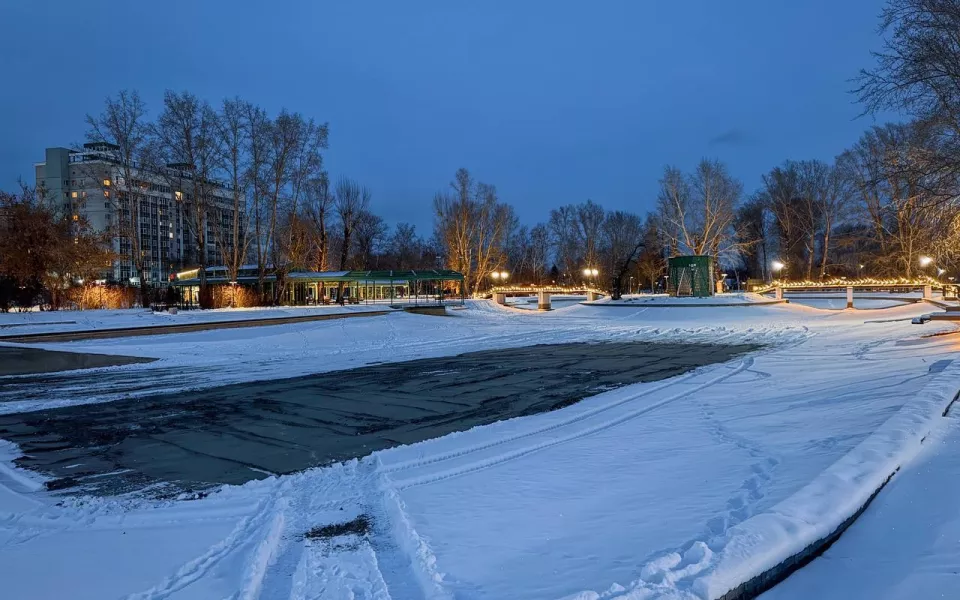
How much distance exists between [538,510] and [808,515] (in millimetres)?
2048

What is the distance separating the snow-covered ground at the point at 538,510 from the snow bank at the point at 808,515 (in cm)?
2

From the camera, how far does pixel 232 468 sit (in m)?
6.96

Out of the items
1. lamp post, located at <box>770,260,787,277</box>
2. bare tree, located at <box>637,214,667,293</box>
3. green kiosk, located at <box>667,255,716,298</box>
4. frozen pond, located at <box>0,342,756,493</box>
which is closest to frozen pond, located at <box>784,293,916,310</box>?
lamp post, located at <box>770,260,787,277</box>

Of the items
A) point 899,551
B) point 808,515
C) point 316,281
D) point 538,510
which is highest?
point 316,281

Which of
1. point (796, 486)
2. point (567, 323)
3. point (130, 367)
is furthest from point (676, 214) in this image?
point (796, 486)

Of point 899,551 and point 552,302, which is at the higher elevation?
point 552,302

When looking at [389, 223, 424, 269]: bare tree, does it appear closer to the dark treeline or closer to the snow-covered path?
the dark treeline

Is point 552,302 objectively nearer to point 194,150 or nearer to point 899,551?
point 194,150

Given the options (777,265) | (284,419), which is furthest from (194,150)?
(777,265)

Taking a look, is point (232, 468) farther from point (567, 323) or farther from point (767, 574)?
point (567, 323)

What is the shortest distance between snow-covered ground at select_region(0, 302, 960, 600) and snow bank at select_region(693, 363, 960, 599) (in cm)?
2

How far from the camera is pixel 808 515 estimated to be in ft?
13.9

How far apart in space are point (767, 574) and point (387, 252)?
3812 inches

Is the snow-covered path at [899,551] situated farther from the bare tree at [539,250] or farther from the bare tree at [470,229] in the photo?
the bare tree at [539,250]
